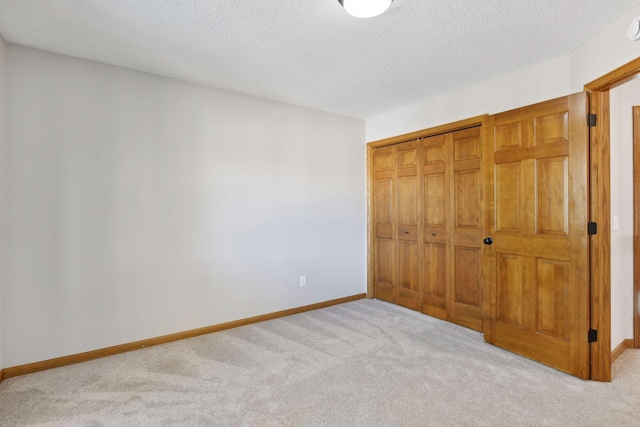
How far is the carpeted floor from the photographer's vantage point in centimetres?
191

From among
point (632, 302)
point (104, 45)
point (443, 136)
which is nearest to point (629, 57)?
point (443, 136)

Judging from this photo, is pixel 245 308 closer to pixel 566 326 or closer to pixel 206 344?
pixel 206 344

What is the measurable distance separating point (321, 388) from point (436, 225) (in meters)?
2.23

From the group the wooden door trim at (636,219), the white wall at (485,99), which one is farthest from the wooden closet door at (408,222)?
the wooden door trim at (636,219)

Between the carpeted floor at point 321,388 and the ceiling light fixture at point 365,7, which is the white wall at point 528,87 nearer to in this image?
the ceiling light fixture at point 365,7

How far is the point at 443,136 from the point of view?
3.56 meters

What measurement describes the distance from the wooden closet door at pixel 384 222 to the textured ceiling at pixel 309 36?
1.30 m

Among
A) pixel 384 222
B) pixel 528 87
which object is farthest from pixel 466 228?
pixel 528 87

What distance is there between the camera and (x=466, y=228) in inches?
132

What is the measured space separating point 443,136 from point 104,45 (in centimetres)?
325

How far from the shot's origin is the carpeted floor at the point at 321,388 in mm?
1913

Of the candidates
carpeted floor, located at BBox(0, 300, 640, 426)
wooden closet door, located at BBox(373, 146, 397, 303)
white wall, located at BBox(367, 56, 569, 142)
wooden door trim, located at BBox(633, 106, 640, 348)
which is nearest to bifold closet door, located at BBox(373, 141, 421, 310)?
wooden closet door, located at BBox(373, 146, 397, 303)

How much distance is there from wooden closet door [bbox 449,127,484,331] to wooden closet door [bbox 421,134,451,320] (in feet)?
0.25

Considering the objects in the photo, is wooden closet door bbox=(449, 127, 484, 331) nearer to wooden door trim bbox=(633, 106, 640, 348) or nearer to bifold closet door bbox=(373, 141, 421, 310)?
bifold closet door bbox=(373, 141, 421, 310)
